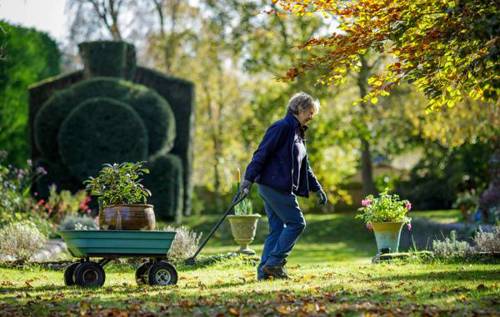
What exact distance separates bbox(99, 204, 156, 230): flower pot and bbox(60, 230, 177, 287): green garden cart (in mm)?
224

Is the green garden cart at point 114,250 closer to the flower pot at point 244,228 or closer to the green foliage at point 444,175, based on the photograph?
the flower pot at point 244,228

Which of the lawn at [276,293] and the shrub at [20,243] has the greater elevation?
the shrub at [20,243]

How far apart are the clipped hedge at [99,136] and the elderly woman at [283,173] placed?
11670mm

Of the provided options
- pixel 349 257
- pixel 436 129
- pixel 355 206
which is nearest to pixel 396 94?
pixel 436 129

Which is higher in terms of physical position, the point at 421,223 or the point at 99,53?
the point at 99,53

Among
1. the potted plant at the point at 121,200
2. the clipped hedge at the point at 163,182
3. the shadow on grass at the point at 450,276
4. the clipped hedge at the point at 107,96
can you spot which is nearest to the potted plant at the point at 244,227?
the potted plant at the point at 121,200

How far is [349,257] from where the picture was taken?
1530 centimetres

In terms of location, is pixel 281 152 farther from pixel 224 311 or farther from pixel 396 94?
pixel 396 94

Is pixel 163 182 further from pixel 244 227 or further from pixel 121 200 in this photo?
pixel 121 200

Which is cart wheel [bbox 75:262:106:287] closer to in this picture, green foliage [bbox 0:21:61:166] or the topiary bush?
the topiary bush

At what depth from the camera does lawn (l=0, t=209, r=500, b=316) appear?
5.76 meters

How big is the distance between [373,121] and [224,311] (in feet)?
69.5

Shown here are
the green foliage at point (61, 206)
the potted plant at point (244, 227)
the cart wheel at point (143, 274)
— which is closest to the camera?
the cart wheel at point (143, 274)

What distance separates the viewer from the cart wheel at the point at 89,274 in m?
7.73
